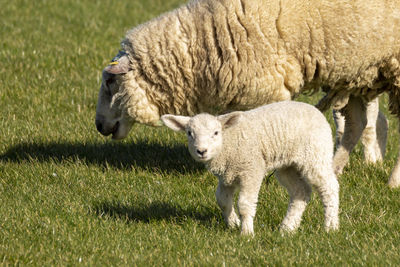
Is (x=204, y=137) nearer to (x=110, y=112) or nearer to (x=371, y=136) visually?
(x=110, y=112)

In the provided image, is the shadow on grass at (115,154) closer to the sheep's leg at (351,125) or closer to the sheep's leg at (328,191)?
the sheep's leg at (351,125)

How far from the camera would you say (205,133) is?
424 centimetres

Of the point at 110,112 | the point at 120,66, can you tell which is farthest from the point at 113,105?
the point at 120,66

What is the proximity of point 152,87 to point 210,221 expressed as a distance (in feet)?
4.51

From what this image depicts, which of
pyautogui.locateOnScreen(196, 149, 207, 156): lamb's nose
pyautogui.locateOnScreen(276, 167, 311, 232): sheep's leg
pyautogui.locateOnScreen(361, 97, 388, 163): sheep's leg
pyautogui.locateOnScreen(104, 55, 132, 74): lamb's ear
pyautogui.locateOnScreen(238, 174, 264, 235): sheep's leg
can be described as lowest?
pyautogui.locateOnScreen(361, 97, 388, 163): sheep's leg

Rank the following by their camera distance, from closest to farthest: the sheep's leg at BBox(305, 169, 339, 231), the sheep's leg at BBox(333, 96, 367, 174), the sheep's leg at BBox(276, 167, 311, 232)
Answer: the sheep's leg at BBox(305, 169, 339, 231) → the sheep's leg at BBox(276, 167, 311, 232) → the sheep's leg at BBox(333, 96, 367, 174)

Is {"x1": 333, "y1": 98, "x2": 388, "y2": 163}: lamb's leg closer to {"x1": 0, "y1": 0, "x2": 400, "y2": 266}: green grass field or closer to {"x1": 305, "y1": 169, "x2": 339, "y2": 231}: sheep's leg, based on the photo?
{"x1": 0, "y1": 0, "x2": 400, "y2": 266}: green grass field

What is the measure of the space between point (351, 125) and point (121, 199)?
2323 mm

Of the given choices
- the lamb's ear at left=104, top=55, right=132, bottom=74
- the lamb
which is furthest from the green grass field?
the lamb's ear at left=104, top=55, right=132, bottom=74

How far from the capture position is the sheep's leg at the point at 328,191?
457 cm

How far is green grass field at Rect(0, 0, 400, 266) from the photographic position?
167 inches

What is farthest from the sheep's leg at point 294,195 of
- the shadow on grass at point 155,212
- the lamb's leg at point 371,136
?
the lamb's leg at point 371,136

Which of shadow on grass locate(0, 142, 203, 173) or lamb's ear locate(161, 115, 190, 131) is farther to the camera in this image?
shadow on grass locate(0, 142, 203, 173)

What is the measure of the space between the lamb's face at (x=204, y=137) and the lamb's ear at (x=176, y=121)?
0.09 m
